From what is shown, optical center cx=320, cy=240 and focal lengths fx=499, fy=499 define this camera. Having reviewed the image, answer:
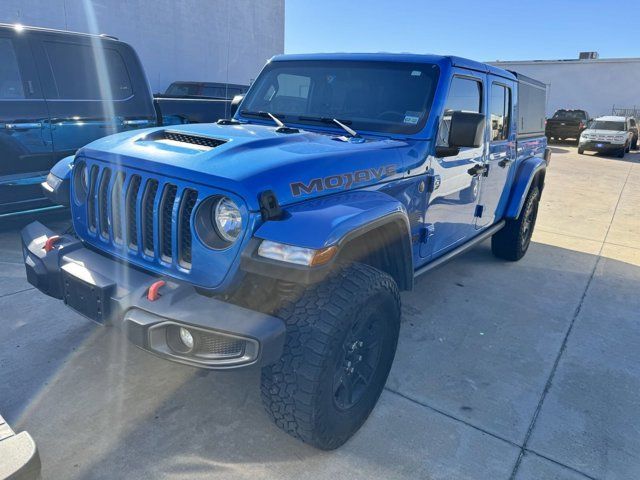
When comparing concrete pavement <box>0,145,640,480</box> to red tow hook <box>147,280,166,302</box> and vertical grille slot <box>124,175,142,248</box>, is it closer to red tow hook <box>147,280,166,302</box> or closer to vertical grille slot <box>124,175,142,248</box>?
red tow hook <box>147,280,166,302</box>

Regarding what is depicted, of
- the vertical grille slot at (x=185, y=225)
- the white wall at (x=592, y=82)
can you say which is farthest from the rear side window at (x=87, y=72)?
the white wall at (x=592, y=82)

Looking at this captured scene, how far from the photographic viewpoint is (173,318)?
6.43ft

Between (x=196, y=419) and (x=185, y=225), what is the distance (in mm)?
1064

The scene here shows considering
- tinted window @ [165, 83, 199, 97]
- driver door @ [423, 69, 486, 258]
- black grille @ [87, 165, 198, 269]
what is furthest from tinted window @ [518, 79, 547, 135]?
tinted window @ [165, 83, 199, 97]

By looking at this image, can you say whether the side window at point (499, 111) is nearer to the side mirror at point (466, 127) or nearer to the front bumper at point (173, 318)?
the side mirror at point (466, 127)

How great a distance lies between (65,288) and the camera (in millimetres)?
2387

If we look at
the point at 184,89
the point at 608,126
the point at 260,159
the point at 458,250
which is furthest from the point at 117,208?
the point at 608,126

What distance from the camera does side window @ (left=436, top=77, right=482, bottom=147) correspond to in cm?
321

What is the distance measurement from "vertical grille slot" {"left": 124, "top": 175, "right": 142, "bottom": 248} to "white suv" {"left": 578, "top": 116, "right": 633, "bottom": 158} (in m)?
20.3

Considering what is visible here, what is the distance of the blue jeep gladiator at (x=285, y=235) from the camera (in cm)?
202

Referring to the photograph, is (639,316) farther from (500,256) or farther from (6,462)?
(6,462)

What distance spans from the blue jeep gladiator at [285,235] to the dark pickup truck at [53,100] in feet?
7.33

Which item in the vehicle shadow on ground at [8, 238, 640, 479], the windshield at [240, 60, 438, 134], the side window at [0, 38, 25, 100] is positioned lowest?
the vehicle shadow on ground at [8, 238, 640, 479]

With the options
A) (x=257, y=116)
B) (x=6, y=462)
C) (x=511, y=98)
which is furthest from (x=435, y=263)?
(x=6, y=462)
